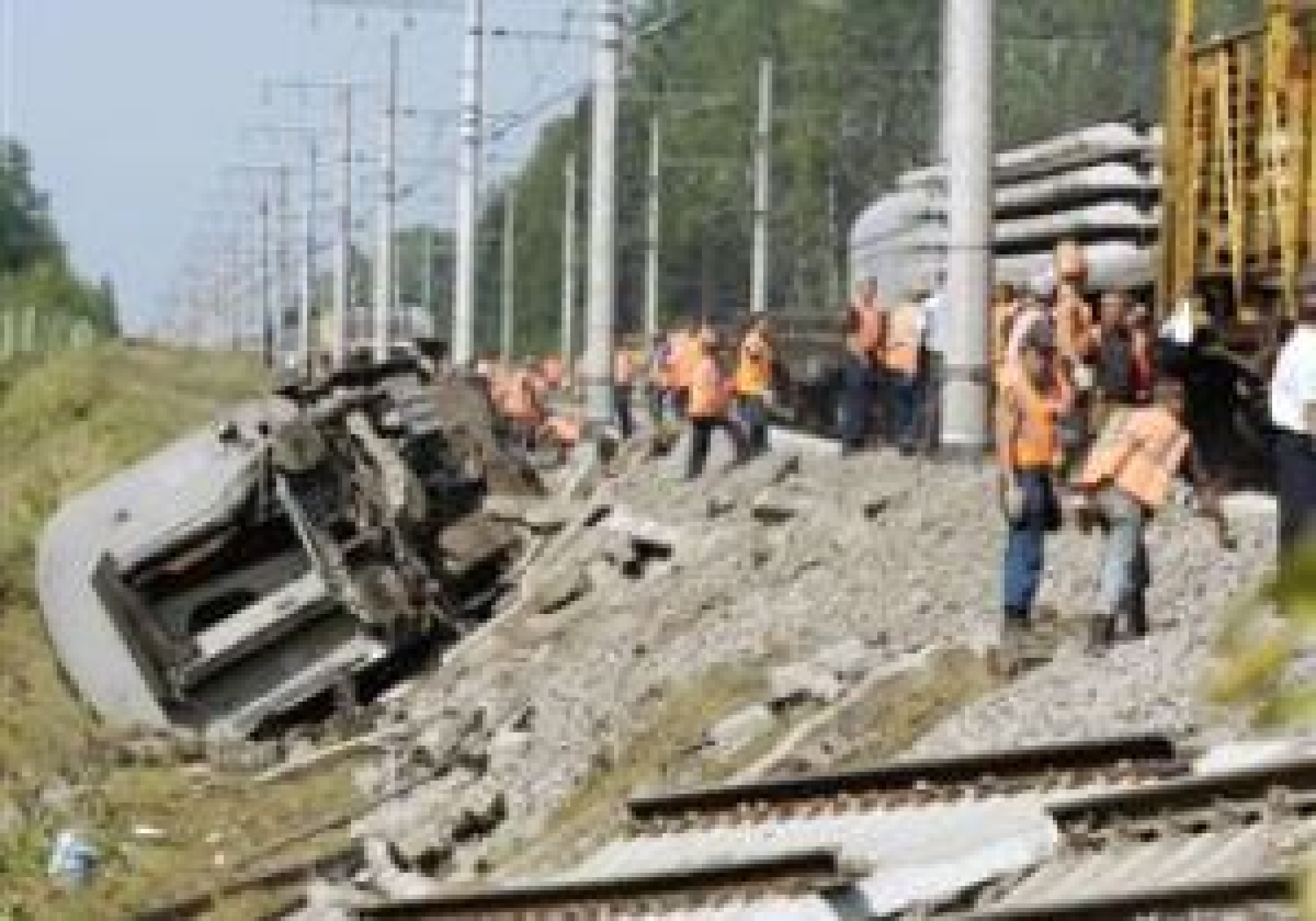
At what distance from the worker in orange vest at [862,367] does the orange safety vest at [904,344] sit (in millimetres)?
110

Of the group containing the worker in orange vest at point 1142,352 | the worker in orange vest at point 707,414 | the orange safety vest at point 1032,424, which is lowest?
the worker in orange vest at point 707,414

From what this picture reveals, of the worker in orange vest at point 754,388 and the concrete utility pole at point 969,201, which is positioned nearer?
the concrete utility pole at point 969,201

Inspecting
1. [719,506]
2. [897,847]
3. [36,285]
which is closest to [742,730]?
[897,847]

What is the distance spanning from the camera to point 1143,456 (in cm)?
1071

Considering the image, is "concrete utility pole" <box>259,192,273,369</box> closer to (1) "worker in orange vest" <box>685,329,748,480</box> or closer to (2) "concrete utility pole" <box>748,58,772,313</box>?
(2) "concrete utility pole" <box>748,58,772,313</box>

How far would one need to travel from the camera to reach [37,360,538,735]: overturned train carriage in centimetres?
1934

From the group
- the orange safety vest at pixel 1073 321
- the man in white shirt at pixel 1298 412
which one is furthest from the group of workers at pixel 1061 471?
the orange safety vest at pixel 1073 321

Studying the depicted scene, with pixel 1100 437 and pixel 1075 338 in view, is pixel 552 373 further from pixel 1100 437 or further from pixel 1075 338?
pixel 1100 437

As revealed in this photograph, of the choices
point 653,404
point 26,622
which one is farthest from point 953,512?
A: point 653,404

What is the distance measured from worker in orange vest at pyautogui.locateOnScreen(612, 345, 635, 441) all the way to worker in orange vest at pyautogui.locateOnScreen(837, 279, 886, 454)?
5832mm

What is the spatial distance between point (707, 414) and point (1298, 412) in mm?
13297

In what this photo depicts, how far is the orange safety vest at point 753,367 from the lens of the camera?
78.4 feet

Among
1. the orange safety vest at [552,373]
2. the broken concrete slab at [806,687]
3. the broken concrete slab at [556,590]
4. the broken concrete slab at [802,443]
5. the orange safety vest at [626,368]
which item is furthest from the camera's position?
the orange safety vest at [552,373]

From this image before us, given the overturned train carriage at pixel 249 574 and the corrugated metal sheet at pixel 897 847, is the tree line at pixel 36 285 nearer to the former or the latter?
the overturned train carriage at pixel 249 574
